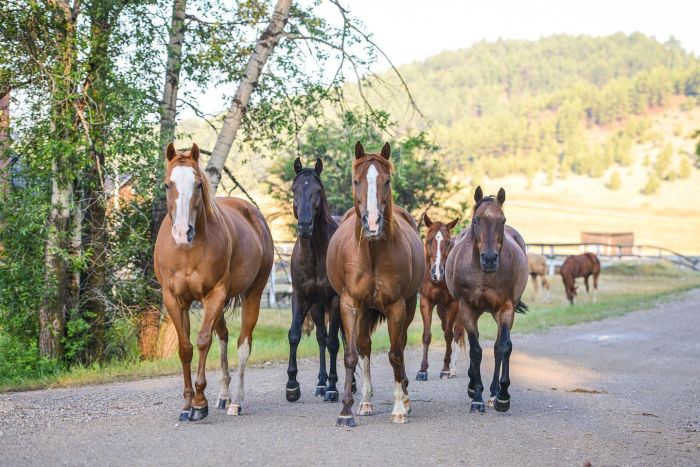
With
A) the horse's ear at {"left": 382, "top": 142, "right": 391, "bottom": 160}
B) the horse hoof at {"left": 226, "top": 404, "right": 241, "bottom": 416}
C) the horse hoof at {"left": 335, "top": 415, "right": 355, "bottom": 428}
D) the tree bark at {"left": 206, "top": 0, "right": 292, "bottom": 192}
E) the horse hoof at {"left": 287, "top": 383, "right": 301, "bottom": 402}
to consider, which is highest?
the tree bark at {"left": 206, "top": 0, "right": 292, "bottom": 192}

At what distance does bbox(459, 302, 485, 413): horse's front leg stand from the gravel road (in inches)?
6.9

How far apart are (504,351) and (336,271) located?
2.00 meters

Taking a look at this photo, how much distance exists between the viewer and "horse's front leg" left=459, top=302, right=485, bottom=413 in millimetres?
8867

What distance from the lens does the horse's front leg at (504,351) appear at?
8844mm

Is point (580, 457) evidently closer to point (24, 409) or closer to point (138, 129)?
point (24, 409)

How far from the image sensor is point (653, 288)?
3919 centimetres

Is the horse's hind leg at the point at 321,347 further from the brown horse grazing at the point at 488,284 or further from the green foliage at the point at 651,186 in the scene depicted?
the green foliage at the point at 651,186

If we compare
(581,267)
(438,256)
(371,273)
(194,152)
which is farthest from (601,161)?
(194,152)

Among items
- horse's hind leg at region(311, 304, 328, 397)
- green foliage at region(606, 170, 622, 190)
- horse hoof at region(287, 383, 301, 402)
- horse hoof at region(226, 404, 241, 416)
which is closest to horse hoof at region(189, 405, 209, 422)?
horse hoof at region(226, 404, 241, 416)

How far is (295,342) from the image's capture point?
995cm

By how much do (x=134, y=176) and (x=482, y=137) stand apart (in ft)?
530

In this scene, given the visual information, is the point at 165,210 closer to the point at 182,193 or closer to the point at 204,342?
the point at 204,342

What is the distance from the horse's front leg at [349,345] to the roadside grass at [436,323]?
10.9 ft

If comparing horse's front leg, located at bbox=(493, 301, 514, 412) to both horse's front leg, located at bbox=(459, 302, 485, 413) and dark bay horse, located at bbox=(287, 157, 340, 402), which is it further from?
dark bay horse, located at bbox=(287, 157, 340, 402)
